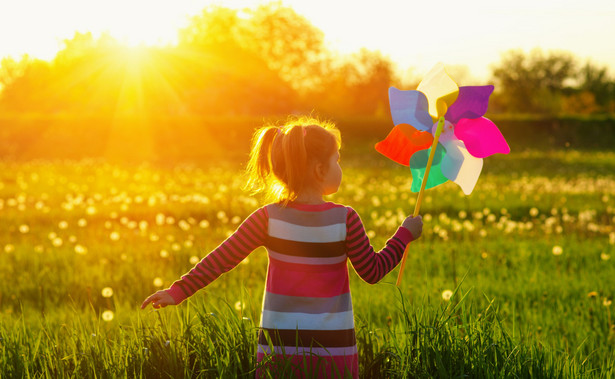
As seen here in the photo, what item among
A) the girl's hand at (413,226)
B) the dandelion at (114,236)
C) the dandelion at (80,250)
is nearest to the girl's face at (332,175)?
the girl's hand at (413,226)

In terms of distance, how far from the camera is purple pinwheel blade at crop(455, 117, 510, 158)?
2963mm

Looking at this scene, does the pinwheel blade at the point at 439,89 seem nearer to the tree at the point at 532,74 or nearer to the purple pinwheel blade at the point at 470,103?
the purple pinwheel blade at the point at 470,103

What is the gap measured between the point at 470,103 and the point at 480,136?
0.49 ft

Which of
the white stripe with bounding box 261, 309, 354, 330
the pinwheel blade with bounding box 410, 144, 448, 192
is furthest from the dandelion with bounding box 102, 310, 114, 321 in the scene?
the pinwheel blade with bounding box 410, 144, 448, 192

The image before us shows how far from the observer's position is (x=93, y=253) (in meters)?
6.75

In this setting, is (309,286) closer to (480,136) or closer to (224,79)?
(480,136)

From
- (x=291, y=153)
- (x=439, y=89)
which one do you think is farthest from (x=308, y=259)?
(x=439, y=89)

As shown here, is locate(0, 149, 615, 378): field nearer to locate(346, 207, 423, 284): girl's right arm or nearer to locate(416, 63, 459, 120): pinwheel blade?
locate(346, 207, 423, 284): girl's right arm

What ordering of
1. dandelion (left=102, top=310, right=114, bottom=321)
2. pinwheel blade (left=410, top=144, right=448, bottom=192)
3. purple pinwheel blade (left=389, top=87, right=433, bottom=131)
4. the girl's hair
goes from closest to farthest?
the girl's hair, purple pinwheel blade (left=389, top=87, right=433, bottom=131), pinwheel blade (left=410, top=144, right=448, bottom=192), dandelion (left=102, top=310, right=114, bottom=321)

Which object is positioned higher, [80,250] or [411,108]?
[411,108]

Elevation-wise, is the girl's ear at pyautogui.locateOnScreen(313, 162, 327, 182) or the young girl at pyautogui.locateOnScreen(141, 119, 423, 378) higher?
the girl's ear at pyautogui.locateOnScreen(313, 162, 327, 182)

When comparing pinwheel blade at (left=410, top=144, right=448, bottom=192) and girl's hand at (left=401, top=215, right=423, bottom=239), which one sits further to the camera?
pinwheel blade at (left=410, top=144, right=448, bottom=192)

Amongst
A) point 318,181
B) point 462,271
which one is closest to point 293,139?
point 318,181

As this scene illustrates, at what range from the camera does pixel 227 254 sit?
111 inches
